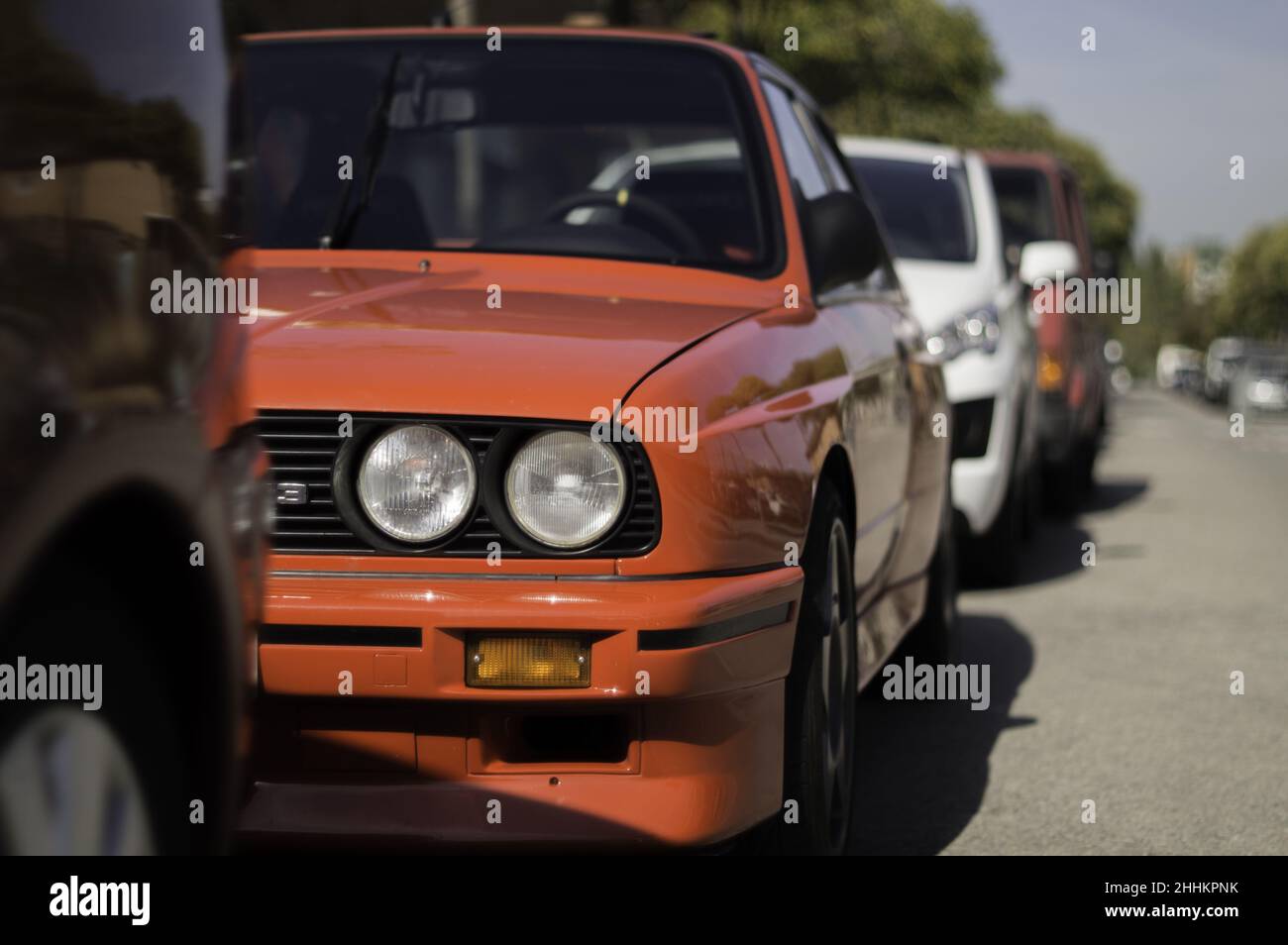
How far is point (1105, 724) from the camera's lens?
6.24m

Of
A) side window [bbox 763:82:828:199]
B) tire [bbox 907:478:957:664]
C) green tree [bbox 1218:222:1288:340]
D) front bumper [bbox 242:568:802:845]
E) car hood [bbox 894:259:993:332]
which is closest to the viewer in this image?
front bumper [bbox 242:568:802:845]

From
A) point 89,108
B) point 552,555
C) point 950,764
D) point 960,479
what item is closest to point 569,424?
point 552,555

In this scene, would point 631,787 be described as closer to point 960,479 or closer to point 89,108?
point 89,108

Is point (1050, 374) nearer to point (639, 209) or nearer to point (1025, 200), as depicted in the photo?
point (1025, 200)

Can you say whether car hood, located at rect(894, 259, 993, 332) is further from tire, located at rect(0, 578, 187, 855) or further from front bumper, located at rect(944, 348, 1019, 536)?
tire, located at rect(0, 578, 187, 855)

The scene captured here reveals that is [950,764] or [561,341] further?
[950,764]

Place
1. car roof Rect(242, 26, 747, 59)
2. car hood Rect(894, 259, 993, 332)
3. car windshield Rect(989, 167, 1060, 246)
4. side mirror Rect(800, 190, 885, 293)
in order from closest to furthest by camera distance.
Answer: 1. side mirror Rect(800, 190, 885, 293)
2. car roof Rect(242, 26, 747, 59)
3. car hood Rect(894, 259, 993, 332)
4. car windshield Rect(989, 167, 1060, 246)

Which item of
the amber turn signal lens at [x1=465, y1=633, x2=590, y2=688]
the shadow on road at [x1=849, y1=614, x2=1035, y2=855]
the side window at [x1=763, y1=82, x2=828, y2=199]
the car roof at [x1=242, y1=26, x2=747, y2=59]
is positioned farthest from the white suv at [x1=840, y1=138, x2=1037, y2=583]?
the amber turn signal lens at [x1=465, y1=633, x2=590, y2=688]

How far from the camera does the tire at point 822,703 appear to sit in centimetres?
374

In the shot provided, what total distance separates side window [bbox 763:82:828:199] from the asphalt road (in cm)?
157

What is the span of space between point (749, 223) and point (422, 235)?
2.52 ft

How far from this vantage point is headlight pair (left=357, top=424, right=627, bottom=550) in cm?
340

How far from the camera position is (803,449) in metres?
3.81

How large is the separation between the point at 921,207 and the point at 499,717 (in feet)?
23.0
